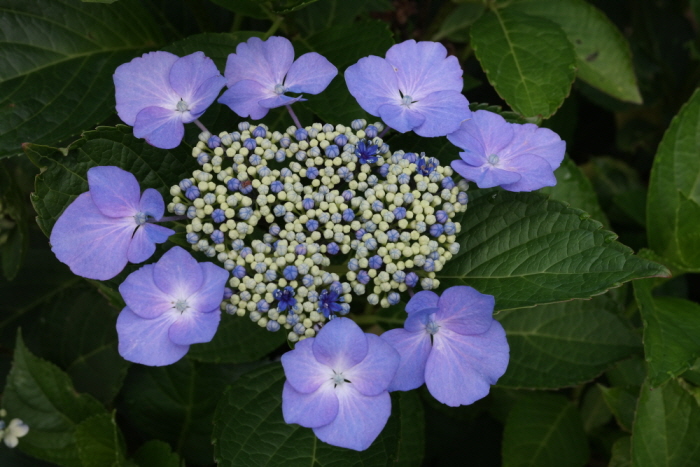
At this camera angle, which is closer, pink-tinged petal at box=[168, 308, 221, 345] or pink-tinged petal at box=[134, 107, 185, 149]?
pink-tinged petal at box=[168, 308, 221, 345]

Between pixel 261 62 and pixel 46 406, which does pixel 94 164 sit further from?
pixel 46 406

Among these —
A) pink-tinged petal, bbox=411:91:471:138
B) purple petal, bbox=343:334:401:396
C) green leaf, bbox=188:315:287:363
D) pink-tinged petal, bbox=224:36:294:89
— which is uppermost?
pink-tinged petal, bbox=224:36:294:89

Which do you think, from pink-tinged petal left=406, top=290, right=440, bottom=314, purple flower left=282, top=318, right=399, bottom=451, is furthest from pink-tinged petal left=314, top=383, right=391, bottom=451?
pink-tinged petal left=406, top=290, right=440, bottom=314

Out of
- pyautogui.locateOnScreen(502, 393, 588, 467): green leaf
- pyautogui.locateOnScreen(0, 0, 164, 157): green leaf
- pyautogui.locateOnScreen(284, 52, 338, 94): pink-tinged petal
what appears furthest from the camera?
pyautogui.locateOnScreen(502, 393, 588, 467): green leaf

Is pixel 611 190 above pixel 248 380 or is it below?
below

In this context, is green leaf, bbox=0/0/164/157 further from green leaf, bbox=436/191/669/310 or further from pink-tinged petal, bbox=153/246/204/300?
green leaf, bbox=436/191/669/310

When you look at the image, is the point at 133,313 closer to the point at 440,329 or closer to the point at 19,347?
the point at 440,329

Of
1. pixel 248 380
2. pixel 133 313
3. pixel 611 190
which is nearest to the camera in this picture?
pixel 133 313

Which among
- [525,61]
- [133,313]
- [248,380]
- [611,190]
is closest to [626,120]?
[611,190]

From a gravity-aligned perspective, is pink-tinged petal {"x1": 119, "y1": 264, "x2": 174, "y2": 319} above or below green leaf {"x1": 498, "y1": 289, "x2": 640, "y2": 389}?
above
